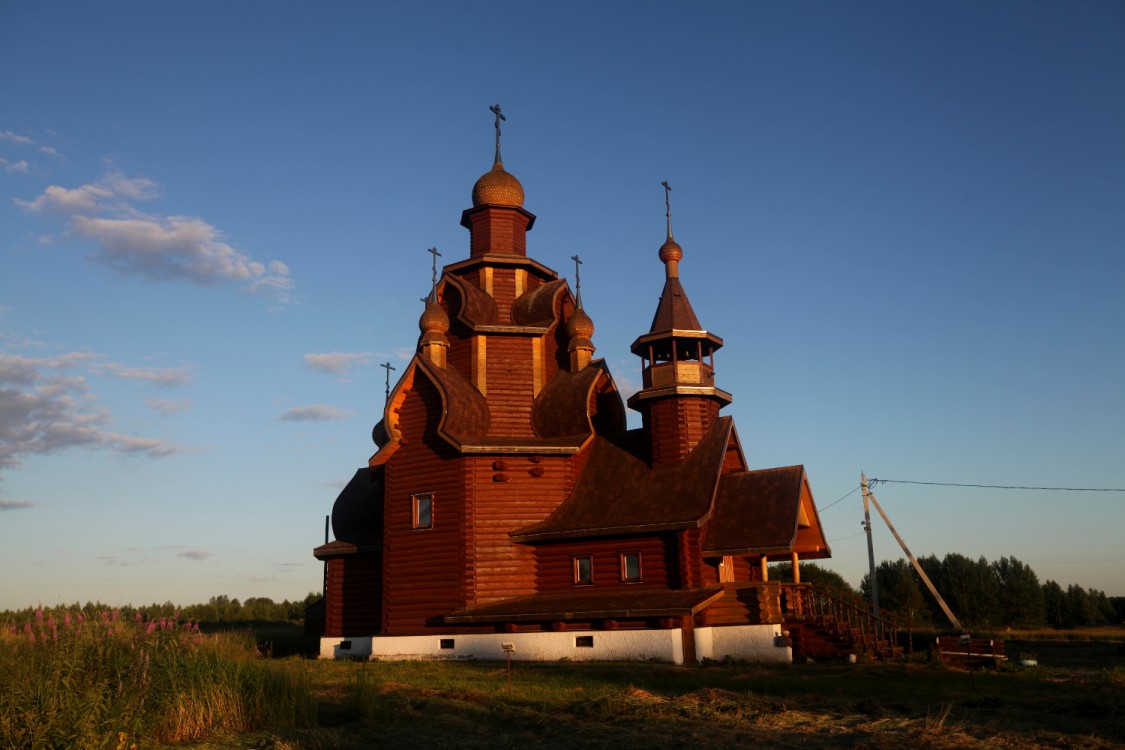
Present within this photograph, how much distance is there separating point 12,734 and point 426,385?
1930 cm

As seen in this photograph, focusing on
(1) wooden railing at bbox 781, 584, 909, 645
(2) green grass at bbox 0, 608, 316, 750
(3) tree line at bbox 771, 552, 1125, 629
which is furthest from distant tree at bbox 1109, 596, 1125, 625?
(2) green grass at bbox 0, 608, 316, 750

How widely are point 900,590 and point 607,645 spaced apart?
4016cm

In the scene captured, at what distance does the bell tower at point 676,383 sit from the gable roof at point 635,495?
453mm

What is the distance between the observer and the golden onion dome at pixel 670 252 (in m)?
31.4

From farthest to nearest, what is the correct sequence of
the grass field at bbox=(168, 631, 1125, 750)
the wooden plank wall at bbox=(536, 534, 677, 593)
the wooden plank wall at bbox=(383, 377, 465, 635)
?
1. the wooden plank wall at bbox=(383, 377, 465, 635)
2. the wooden plank wall at bbox=(536, 534, 677, 593)
3. the grass field at bbox=(168, 631, 1125, 750)

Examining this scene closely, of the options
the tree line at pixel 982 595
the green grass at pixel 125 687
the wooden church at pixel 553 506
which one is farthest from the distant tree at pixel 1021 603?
the green grass at pixel 125 687

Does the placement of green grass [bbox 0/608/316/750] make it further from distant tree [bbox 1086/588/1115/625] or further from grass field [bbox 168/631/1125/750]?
distant tree [bbox 1086/588/1115/625]

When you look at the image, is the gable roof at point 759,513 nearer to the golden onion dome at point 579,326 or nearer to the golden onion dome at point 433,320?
the golden onion dome at point 579,326

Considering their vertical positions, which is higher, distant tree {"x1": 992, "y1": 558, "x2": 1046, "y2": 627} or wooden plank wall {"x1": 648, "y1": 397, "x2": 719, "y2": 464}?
wooden plank wall {"x1": 648, "y1": 397, "x2": 719, "y2": 464}

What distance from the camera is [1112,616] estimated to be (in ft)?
217

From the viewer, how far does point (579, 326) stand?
31.3 meters

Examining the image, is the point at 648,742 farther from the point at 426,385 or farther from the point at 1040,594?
the point at 1040,594

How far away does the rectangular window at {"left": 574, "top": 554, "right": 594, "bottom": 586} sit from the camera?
26266 millimetres

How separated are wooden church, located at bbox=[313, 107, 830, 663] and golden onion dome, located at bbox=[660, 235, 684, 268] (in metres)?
0.07
